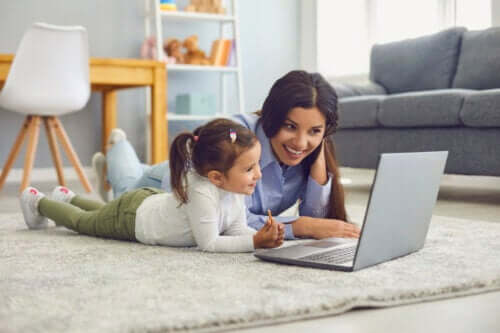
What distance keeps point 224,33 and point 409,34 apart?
149cm

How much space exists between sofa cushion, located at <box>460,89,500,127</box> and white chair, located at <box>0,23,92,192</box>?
6.13 ft

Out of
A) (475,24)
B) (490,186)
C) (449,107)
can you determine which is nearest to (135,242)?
(449,107)

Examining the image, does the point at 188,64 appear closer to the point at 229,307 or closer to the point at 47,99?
the point at 47,99

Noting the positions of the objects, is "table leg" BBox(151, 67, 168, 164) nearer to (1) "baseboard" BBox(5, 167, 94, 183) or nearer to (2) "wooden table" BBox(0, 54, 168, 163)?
(2) "wooden table" BBox(0, 54, 168, 163)

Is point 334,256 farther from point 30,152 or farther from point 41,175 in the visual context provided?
point 41,175

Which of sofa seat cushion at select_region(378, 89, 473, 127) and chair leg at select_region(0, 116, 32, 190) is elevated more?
sofa seat cushion at select_region(378, 89, 473, 127)

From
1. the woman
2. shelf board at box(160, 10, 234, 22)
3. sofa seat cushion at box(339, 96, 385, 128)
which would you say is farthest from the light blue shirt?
shelf board at box(160, 10, 234, 22)

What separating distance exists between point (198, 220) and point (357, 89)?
2612mm

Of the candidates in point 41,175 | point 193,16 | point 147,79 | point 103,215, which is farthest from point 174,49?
point 103,215

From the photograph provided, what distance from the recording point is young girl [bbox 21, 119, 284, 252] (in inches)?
60.8

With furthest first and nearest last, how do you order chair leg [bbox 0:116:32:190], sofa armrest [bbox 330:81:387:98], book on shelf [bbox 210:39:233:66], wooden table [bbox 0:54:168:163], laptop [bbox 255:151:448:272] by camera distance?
1. book on shelf [bbox 210:39:233:66]
2. sofa armrest [bbox 330:81:387:98]
3. wooden table [bbox 0:54:168:163]
4. chair leg [bbox 0:116:32:190]
5. laptop [bbox 255:151:448:272]

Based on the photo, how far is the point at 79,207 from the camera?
2137mm

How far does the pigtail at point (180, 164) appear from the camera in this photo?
157 centimetres

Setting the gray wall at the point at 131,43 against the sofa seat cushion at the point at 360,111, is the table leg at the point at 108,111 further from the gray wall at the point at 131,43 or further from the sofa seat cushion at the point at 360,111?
the sofa seat cushion at the point at 360,111
